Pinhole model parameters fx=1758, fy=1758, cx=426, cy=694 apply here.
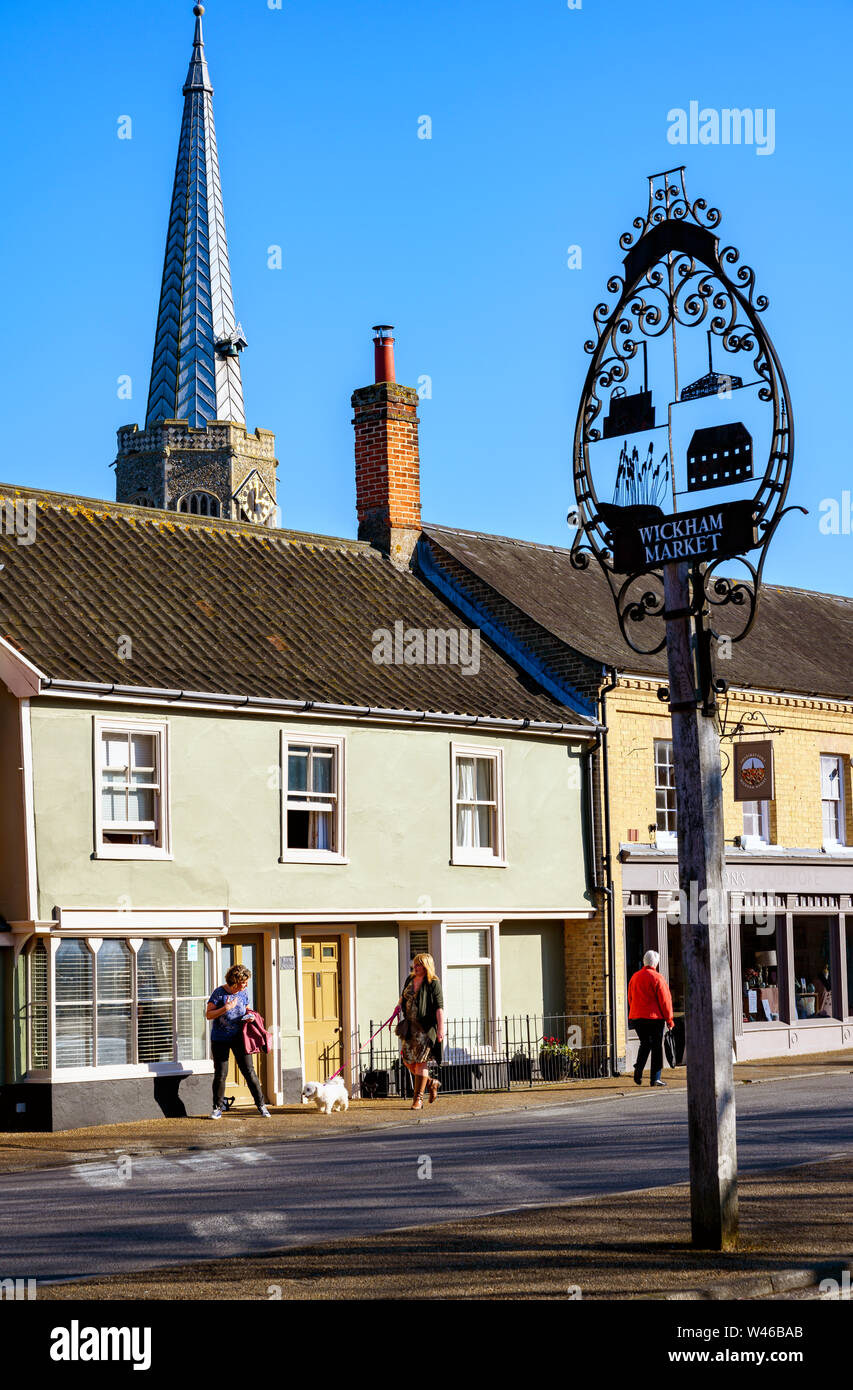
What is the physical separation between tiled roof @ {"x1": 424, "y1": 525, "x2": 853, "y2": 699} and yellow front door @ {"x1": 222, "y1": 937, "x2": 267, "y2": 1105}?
25.2 ft

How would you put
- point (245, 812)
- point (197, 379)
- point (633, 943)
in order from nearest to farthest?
point (245, 812)
point (633, 943)
point (197, 379)

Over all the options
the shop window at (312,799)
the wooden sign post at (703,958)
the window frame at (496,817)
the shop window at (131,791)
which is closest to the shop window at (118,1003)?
the shop window at (131,791)

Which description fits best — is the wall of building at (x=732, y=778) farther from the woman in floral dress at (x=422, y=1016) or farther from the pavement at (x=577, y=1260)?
the pavement at (x=577, y=1260)

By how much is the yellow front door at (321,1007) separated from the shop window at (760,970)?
8.51m

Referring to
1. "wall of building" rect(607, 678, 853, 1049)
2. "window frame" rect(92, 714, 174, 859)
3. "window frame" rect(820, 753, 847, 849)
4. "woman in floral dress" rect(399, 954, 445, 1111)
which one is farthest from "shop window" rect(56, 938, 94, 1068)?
"window frame" rect(820, 753, 847, 849)

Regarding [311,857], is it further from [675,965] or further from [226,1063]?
[675,965]

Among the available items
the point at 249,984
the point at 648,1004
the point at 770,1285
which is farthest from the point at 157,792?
the point at 770,1285

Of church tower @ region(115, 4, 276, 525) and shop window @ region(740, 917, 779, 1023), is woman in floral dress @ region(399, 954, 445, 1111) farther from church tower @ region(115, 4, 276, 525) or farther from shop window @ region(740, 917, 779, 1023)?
church tower @ region(115, 4, 276, 525)

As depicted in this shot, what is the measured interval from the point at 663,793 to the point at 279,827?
25.8 feet

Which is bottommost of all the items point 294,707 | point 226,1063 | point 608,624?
point 226,1063

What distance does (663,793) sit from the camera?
94.7 feet

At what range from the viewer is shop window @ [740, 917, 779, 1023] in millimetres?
29984

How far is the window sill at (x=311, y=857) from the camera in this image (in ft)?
77.5
